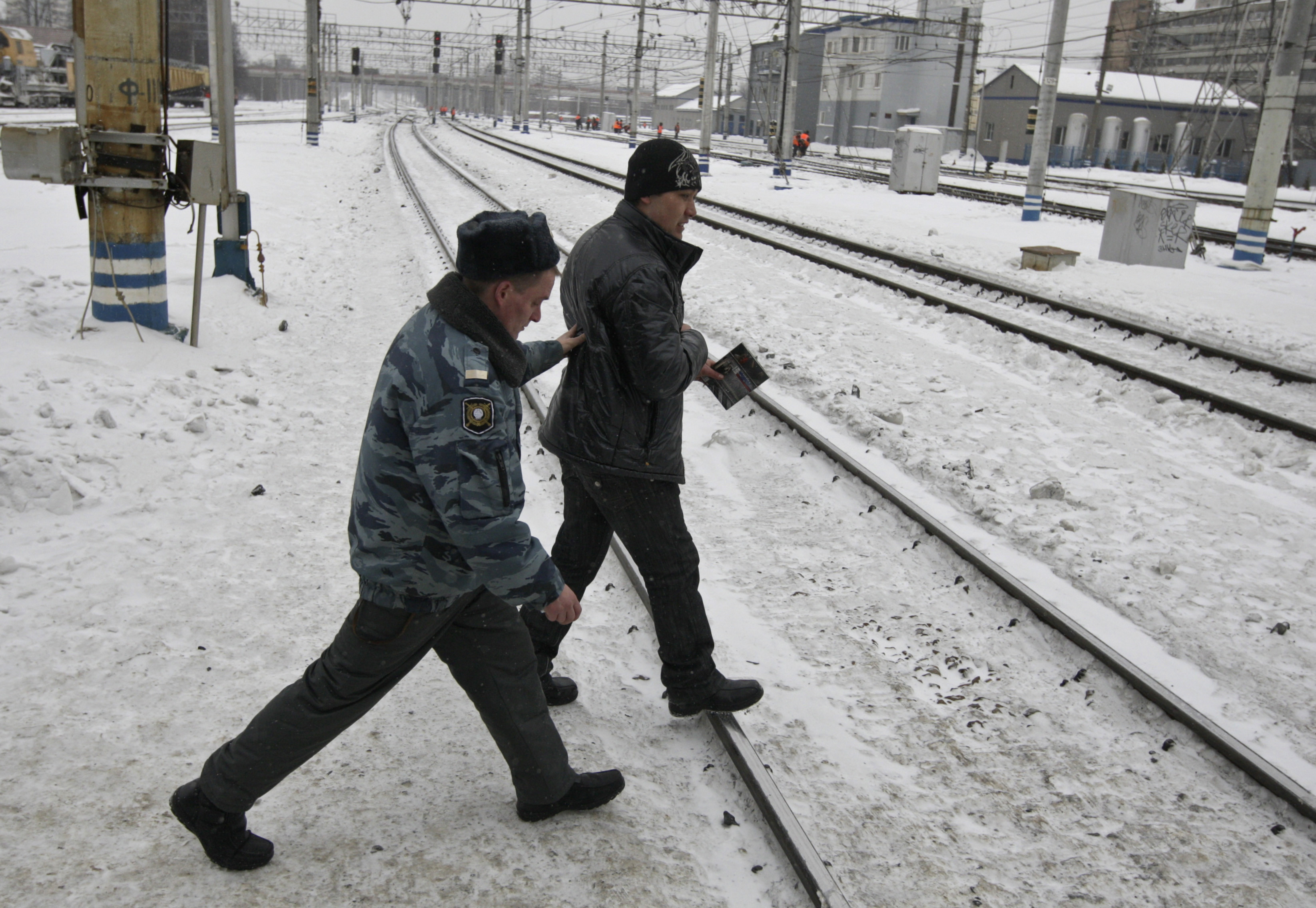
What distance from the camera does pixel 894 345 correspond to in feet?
31.9

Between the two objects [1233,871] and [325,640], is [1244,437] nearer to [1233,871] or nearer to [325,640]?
[1233,871]

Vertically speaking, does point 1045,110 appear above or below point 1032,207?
above

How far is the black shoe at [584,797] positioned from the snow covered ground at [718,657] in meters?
0.06

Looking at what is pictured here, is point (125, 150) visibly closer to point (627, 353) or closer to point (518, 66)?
point (627, 353)

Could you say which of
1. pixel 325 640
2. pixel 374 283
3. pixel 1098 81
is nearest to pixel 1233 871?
pixel 325 640

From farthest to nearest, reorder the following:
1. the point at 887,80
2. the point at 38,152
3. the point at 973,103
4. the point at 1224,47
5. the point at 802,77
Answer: the point at 802,77
the point at 973,103
the point at 887,80
the point at 1224,47
the point at 38,152

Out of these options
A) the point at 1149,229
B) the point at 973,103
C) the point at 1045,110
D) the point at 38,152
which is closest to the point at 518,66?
the point at 973,103

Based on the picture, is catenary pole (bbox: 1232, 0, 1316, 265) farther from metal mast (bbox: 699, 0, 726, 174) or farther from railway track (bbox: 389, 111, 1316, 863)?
metal mast (bbox: 699, 0, 726, 174)

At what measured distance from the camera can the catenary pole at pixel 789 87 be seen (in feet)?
99.0

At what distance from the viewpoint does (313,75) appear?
3731cm

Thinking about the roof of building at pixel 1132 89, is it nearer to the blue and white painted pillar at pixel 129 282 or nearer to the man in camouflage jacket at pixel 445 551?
the blue and white painted pillar at pixel 129 282

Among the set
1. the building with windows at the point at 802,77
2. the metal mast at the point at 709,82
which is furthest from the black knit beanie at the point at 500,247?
the building with windows at the point at 802,77

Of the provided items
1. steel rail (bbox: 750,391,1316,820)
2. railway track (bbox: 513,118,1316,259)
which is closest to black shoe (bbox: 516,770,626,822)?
steel rail (bbox: 750,391,1316,820)

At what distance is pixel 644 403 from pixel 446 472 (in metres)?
1.03
